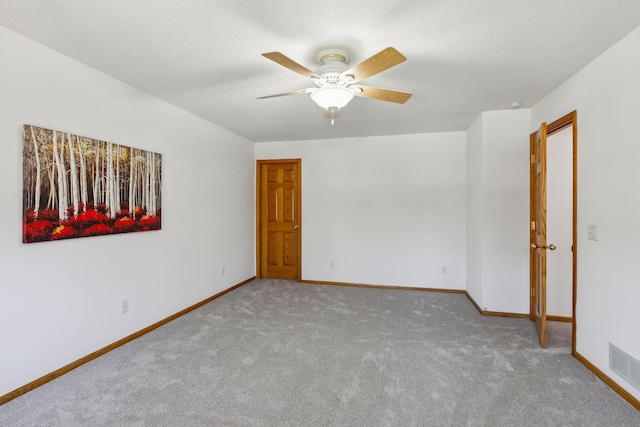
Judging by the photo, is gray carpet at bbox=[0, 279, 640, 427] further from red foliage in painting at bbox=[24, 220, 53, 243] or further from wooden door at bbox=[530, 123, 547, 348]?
red foliage in painting at bbox=[24, 220, 53, 243]

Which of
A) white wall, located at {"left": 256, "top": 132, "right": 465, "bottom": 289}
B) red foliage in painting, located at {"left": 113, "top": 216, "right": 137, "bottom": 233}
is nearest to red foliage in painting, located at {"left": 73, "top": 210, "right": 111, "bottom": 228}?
red foliage in painting, located at {"left": 113, "top": 216, "right": 137, "bottom": 233}

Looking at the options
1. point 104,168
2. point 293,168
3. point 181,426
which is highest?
point 293,168

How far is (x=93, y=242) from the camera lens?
8.52ft

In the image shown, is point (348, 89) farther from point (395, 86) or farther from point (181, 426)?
point (181, 426)

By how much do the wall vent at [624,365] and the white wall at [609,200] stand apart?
0.04 meters

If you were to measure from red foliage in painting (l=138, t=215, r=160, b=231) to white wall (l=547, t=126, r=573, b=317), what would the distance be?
4.25 meters

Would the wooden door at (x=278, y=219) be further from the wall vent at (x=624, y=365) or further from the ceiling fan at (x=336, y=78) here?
the wall vent at (x=624, y=365)

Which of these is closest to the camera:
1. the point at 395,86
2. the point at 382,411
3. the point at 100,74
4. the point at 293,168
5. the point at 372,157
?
the point at 382,411

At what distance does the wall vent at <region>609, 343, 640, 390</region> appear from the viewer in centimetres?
196

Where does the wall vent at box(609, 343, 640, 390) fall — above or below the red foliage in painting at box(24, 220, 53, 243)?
below

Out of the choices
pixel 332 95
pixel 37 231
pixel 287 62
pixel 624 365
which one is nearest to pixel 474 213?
pixel 624 365

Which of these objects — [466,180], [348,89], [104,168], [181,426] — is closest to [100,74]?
[104,168]

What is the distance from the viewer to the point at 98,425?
180cm

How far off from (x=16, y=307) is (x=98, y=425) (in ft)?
3.26
